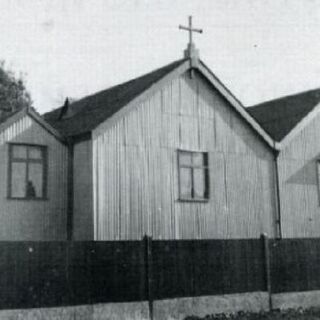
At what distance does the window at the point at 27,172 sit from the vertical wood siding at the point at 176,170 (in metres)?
2.02

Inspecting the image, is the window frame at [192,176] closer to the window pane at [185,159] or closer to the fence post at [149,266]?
the window pane at [185,159]

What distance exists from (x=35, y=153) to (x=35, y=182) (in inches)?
37.7

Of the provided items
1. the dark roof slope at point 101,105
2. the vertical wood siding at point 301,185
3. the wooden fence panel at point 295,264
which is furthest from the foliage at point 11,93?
the wooden fence panel at point 295,264

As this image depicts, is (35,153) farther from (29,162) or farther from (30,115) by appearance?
(30,115)

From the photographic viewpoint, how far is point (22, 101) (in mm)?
50062

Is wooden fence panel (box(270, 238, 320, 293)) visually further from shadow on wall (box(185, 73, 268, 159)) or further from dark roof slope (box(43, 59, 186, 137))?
dark roof slope (box(43, 59, 186, 137))

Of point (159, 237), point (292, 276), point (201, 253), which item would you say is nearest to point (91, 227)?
point (159, 237)

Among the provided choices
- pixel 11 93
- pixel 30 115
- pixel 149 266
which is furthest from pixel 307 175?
pixel 11 93

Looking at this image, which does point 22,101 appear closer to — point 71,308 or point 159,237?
point 159,237

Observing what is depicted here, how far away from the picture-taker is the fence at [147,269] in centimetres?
1488

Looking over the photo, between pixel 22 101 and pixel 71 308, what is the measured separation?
3670 cm

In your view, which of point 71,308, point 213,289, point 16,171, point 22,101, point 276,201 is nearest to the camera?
point 71,308

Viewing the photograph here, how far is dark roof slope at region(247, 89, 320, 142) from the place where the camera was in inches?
1030

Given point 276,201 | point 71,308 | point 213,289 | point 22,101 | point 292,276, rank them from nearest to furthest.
→ point 71,308 < point 213,289 < point 292,276 < point 276,201 < point 22,101
